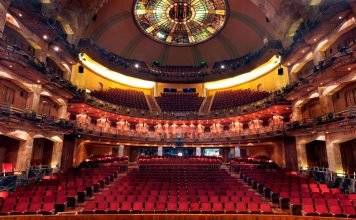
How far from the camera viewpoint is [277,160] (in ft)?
70.1

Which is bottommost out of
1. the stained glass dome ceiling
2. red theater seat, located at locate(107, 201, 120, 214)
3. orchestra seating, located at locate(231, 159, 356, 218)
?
red theater seat, located at locate(107, 201, 120, 214)

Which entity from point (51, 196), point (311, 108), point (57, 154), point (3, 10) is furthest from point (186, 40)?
point (51, 196)

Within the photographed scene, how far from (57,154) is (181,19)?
72.6 feet

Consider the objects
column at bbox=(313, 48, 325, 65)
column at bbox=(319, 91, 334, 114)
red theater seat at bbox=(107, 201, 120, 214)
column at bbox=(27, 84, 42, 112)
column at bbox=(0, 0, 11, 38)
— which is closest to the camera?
red theater seat at bbox=(107, 201, 120, 214)

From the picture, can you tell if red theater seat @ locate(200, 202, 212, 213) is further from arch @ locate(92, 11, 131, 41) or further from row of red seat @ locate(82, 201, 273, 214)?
arch @ locate(92, 11, 131, 41)

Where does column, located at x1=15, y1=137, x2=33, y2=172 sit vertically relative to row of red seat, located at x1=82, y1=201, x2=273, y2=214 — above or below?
above

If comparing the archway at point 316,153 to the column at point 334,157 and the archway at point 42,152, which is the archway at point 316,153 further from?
the archway at point 42,152

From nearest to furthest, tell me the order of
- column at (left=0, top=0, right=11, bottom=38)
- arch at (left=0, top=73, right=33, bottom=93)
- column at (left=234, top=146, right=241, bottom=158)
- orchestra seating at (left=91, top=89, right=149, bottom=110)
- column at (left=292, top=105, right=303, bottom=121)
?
column at (left=0, top=0, right=11, bottom=38), arch at (left=0, top=73, right=33, bottom=93), column at (left=292, top=105, right=303, bottom=121), orchestra seating at (left=91, top=89, right=149, bottom=110), column at (left=234, top=146, right=241, bottom=158)

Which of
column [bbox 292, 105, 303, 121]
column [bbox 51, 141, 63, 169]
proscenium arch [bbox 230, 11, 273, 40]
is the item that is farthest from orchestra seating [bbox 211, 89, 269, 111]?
column [bbox 51, 141, 63, 169]

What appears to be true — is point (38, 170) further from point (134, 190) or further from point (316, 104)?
point (316, 104)

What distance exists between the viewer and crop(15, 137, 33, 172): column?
44.2 ft

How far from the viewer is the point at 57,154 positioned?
1741cm

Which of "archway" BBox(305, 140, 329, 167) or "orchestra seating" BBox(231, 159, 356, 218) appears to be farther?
"archway" BBox(305, 140, 329, 167)

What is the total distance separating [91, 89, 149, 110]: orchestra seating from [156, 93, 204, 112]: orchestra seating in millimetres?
2665
